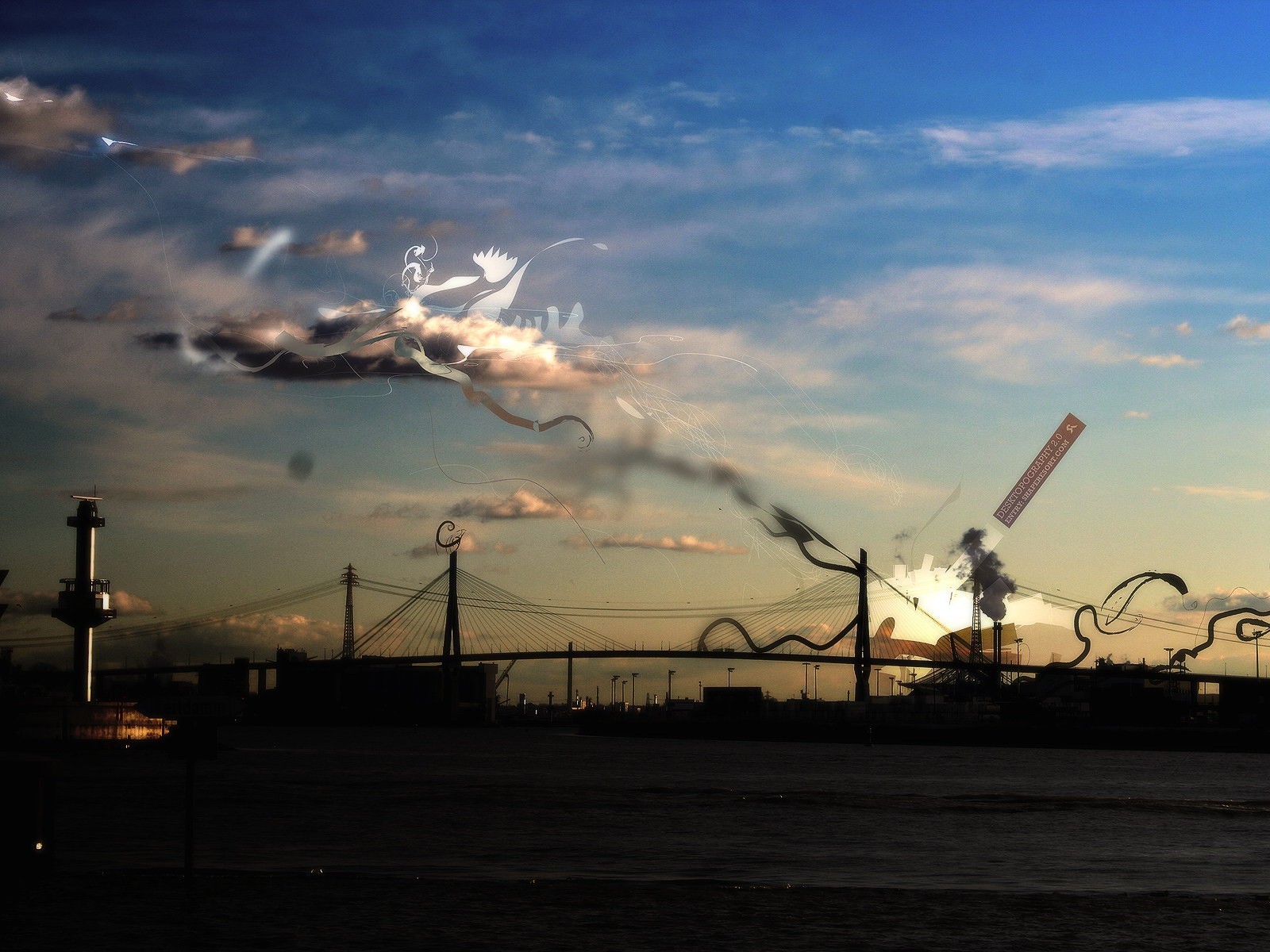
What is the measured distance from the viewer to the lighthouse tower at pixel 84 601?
129m

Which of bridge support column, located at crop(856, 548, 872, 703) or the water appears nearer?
the water

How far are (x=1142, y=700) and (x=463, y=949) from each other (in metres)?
178

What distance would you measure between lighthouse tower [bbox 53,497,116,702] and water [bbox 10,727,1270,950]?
259 feet

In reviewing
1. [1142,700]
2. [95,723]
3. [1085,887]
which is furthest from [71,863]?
[1142,700]

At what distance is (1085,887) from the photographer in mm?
20969

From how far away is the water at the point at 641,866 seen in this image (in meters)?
15.2

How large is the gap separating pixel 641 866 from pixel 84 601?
117 metres

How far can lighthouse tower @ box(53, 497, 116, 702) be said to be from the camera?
129 meters

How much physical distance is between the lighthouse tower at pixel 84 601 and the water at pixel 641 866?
259 feet

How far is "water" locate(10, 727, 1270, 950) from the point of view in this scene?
15203mm

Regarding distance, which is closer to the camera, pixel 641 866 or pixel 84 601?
pixel 641 866

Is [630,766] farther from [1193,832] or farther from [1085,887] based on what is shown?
[1085,887]

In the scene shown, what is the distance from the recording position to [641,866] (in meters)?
22.9

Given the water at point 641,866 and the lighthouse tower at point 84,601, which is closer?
the water at point 641,866
